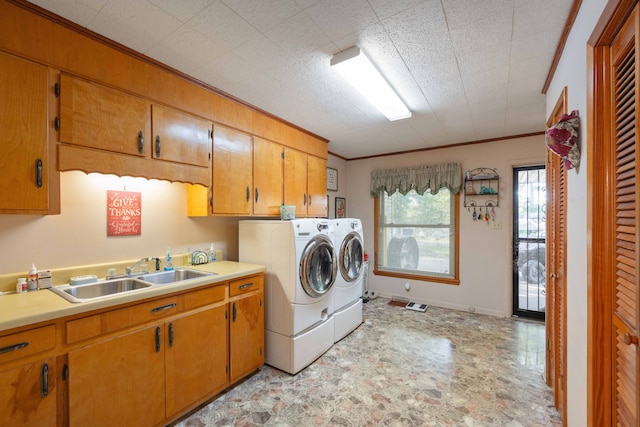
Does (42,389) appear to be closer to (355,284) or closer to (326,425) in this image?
(326,425)

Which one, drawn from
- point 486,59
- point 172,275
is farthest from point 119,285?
point 486,59

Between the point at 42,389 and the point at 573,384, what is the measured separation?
261 centimetres

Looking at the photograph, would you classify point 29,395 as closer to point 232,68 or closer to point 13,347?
point 13,347

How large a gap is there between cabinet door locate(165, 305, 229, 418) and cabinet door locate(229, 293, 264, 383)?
0.09 meters

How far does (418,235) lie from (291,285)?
2.68 m

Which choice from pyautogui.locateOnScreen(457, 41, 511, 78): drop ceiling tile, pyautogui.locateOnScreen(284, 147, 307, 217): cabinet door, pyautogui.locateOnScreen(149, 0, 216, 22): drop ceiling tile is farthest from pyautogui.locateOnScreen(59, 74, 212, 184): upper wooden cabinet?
pyautogui.locateOnScreen(457, 41, 511, 78): drop ceiling tile

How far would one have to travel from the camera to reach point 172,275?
2338 mm

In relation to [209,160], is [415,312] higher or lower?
lower

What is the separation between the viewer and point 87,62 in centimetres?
165

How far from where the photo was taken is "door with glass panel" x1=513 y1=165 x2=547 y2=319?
11.7 ft

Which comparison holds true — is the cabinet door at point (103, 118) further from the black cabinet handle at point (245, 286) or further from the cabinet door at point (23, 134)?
the black cabinet handle at point (245, 286)

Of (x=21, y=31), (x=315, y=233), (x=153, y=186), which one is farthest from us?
(x=315, y=233)

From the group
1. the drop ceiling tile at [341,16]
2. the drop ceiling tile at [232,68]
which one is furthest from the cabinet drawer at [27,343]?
the drop ceiling tile at [341,16]

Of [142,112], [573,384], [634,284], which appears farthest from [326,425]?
[142,112]
